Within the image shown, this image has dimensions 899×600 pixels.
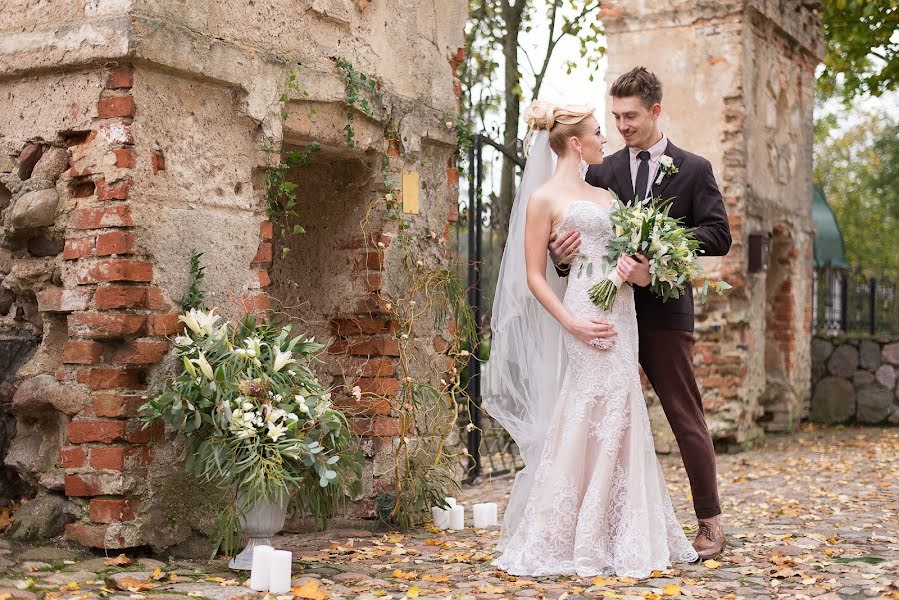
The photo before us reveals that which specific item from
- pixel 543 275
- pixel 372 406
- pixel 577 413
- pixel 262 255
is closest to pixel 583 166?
pixel 543 275

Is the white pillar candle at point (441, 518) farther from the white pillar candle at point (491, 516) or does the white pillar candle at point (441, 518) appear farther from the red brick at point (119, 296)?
the red brick at point (119, 296)

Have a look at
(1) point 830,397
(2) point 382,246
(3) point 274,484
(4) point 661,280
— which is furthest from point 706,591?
(1) point 830,397

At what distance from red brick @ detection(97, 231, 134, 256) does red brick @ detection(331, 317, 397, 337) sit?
5.78ft

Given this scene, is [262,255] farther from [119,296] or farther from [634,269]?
[634,269]

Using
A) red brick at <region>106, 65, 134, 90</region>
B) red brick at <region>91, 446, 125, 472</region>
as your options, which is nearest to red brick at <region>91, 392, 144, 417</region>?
red brick at <region>91, 446, 125, 472</region>

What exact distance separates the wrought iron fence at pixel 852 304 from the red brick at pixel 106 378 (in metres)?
11.2

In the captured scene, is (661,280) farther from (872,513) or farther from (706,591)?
(872,513)

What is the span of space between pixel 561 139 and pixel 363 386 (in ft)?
6.06

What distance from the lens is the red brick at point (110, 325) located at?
4383mm

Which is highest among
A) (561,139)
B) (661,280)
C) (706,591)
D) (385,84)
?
(385,84)

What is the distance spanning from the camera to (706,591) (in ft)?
14.1

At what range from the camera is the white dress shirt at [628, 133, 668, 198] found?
16.9 feet

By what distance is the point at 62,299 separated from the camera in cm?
454

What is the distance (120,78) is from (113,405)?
4.33 ft
